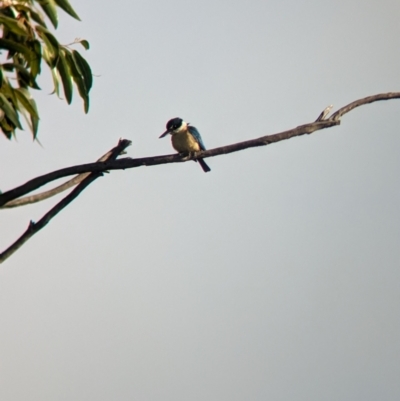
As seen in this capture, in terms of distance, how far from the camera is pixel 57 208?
363cm

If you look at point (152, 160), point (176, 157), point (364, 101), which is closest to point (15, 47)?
point (152, 160)

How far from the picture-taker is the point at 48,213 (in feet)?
11.7

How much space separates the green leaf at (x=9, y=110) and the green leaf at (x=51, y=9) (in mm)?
482

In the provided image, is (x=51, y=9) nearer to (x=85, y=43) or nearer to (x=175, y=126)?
(x=85, y=43)

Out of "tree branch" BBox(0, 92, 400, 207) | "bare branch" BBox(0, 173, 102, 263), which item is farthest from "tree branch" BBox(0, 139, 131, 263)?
"tree branch" BBox(0, 92, 400, 207)

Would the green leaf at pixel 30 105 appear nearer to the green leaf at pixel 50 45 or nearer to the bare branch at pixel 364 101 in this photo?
the green leaf at pixel 50 45

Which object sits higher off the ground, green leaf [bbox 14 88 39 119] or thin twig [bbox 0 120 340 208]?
green leaf [bbox 14 88 39 119]

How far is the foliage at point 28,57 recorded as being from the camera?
3398mm

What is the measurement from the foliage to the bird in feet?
12.7

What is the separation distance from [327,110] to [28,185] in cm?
158

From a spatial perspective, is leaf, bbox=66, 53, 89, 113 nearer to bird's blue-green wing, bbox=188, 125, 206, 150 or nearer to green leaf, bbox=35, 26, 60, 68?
green leaf, bbox=35, 26, 60, 68

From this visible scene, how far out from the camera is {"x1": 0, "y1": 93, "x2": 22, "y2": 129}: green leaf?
10.9 ft

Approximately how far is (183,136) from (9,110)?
4462 mm

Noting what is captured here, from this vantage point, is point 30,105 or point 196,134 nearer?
point 30,105
